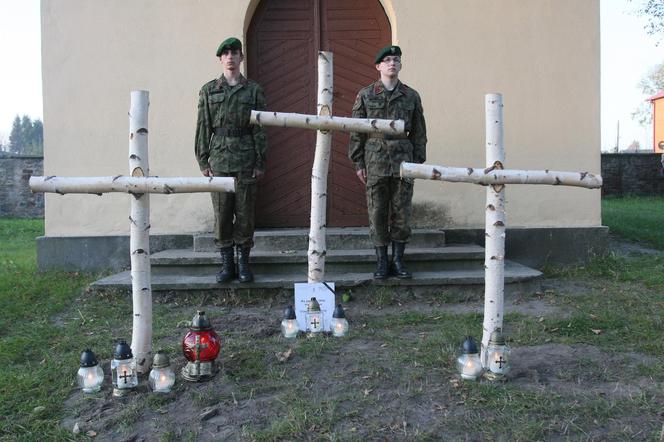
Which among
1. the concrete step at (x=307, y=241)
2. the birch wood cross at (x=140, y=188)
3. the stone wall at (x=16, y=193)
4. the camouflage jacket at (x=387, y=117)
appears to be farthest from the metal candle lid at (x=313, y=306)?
the stone wall at (x=16, y=193)

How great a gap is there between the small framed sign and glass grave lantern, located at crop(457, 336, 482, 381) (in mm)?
1185

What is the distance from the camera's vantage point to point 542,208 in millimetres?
6355

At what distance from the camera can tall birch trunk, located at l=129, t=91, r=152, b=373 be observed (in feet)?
10.7

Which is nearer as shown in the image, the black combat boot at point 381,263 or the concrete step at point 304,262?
the black combat boot at point 381,263

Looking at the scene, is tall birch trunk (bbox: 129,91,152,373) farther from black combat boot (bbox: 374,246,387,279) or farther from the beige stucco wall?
the beige stucco wall

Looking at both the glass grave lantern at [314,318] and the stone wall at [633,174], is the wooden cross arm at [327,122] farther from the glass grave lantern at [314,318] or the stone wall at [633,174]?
the stone wall at [633,174]

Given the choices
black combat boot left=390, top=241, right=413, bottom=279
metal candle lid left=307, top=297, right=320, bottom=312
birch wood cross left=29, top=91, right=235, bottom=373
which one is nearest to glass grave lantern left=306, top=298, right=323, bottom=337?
metal candle lid left=307, top=297, right=320, bottom=312

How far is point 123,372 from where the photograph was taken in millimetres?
3041

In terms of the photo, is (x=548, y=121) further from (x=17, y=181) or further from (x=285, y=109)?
(x=17, y=181)

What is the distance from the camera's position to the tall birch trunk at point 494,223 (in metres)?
3.28

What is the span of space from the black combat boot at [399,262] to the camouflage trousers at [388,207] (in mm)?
71

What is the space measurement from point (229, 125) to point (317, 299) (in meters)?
1.73

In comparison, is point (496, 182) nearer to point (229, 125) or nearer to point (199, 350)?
point (199, 350)

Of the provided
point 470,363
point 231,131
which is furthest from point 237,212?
point 470,363
